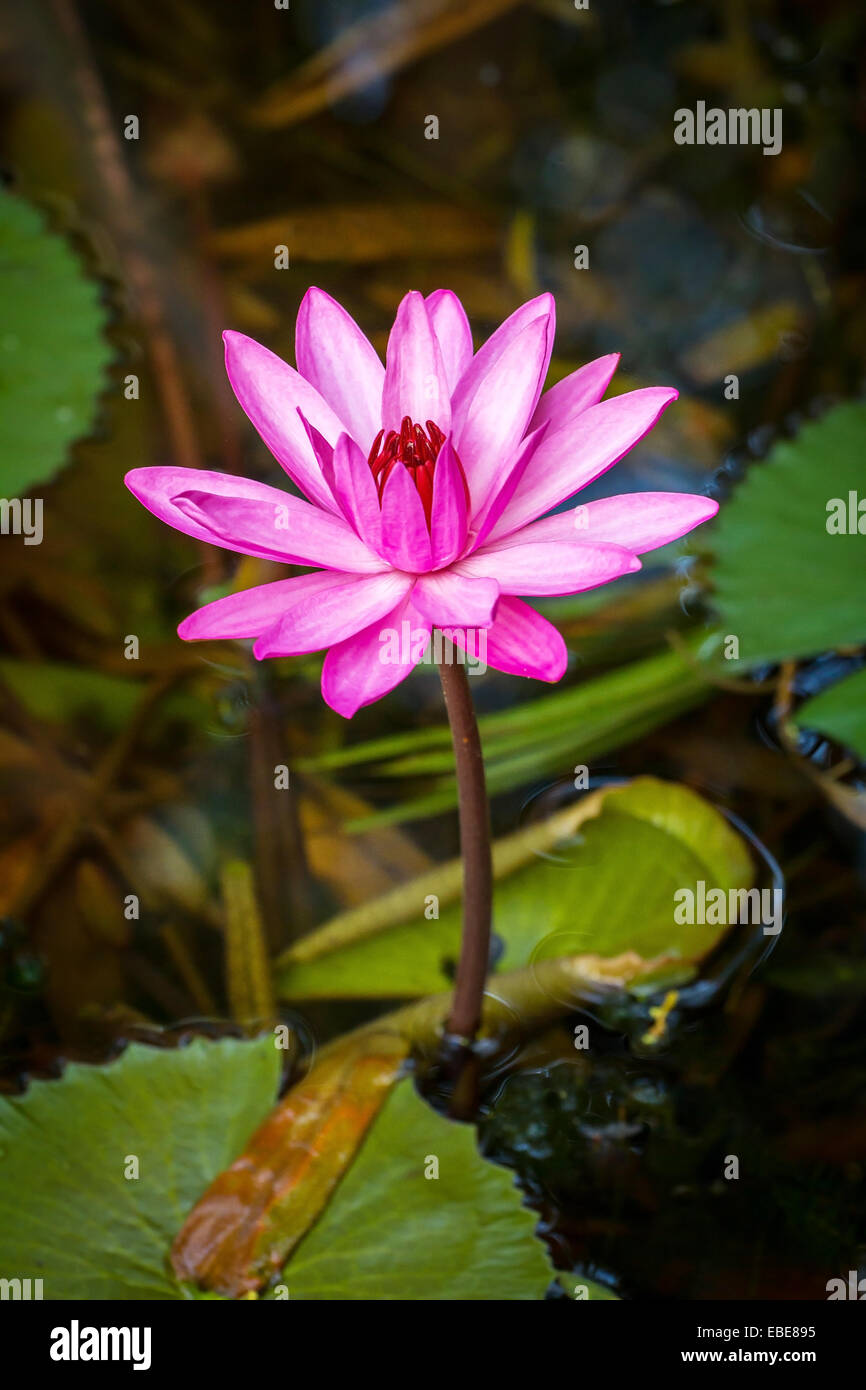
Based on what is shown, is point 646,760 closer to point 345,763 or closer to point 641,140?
point 345,763

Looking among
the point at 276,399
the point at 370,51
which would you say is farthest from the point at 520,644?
the point at 370,51

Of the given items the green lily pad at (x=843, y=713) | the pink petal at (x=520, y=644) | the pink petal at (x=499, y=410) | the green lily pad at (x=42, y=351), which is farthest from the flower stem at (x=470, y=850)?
the green lily pad at (x=42, y=351)

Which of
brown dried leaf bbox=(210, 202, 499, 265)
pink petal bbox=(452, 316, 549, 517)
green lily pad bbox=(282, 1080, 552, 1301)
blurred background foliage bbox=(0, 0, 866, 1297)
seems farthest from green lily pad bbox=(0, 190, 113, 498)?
green lily pad bbox=(282, 1080, 552, 1301)

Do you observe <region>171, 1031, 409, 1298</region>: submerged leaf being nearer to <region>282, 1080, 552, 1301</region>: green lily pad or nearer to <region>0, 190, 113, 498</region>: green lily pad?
<region>282, 1080, 552, 1301</region>: green lily pad

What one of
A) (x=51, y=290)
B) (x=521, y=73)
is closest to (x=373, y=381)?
(x=51, y=290)

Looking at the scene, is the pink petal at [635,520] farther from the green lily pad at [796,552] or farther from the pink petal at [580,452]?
the green lily pad at [796,552]

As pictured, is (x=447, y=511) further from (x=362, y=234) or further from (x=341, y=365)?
(x=362, y=234)

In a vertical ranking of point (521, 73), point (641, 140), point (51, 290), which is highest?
point (521, 73)
